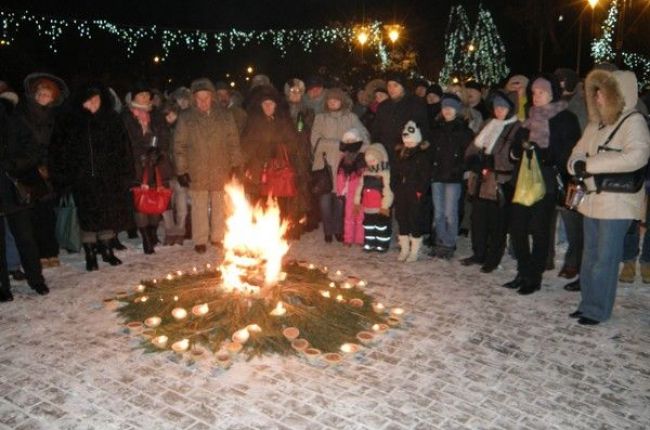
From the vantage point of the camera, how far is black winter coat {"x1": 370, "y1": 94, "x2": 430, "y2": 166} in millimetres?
8377

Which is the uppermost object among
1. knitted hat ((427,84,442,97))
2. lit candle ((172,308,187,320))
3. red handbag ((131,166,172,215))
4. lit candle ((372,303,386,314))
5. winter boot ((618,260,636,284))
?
knitted hat ((427,84,442,97))

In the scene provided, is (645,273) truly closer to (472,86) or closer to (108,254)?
(472,86)

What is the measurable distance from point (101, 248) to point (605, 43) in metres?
28.0

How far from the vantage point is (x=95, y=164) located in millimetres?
7477

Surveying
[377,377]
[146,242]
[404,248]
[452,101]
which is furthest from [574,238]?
[146,242]

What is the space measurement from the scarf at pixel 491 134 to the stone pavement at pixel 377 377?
6.59ft

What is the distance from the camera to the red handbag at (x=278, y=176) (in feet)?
28.8

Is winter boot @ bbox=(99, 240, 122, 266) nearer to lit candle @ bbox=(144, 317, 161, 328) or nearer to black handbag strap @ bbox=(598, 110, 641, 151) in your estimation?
lit candle @ bbox=(144, 317, 161, 328)

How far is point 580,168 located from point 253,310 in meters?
3.67

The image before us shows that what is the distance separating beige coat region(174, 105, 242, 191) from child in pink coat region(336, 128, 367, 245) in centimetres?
175

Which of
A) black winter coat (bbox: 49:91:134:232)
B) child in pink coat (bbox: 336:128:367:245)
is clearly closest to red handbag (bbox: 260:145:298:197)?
child in pink coat (bbox: 336:128:367:245)

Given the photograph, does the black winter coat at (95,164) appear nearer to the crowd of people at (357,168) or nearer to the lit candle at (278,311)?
the crowd of people at (357,168)

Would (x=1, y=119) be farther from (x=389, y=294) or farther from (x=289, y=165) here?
(x=389, y=294)

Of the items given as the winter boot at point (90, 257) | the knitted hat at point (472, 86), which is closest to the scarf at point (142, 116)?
the winter boot at point (90, 257)
